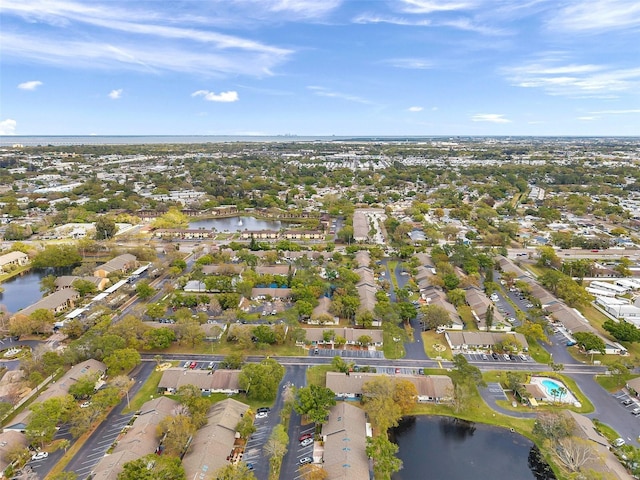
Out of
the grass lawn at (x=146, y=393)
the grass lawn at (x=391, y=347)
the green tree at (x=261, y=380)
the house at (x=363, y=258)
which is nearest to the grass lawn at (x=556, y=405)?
the grass lawn at (x=391, y=347)

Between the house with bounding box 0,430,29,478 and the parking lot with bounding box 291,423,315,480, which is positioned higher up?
the house with bounding box 0,430,29,478

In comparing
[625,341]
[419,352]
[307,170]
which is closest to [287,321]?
[419,352]

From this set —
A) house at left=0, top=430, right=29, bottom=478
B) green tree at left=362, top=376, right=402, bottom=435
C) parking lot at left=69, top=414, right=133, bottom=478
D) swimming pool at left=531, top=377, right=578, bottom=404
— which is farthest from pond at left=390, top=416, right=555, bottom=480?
house at left=0, top=430, right=29, bottom=478

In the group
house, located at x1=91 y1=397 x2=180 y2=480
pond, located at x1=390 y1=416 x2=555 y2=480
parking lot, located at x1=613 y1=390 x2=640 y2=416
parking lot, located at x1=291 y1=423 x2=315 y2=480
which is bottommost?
pond, located at x1=390 y1=416 x2=555 y2=480

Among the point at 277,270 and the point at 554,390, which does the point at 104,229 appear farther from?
the point at 554,390

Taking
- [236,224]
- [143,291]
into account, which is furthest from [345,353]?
[236,224]

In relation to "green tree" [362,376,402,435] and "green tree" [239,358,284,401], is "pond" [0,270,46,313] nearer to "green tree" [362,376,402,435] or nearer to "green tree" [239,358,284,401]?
"green tree" [239,358,284,401]

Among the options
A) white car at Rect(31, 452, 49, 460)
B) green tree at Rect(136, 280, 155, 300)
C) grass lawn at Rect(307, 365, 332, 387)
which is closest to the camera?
white car at Rect(31, 452, 49, 460)

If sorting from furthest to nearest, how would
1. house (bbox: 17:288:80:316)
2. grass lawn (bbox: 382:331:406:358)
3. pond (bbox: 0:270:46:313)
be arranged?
pond (bbox: 0:270:46:313), house (bbox: 17:288:80:316), grass lawn (bbox: 382:331:406:358)
